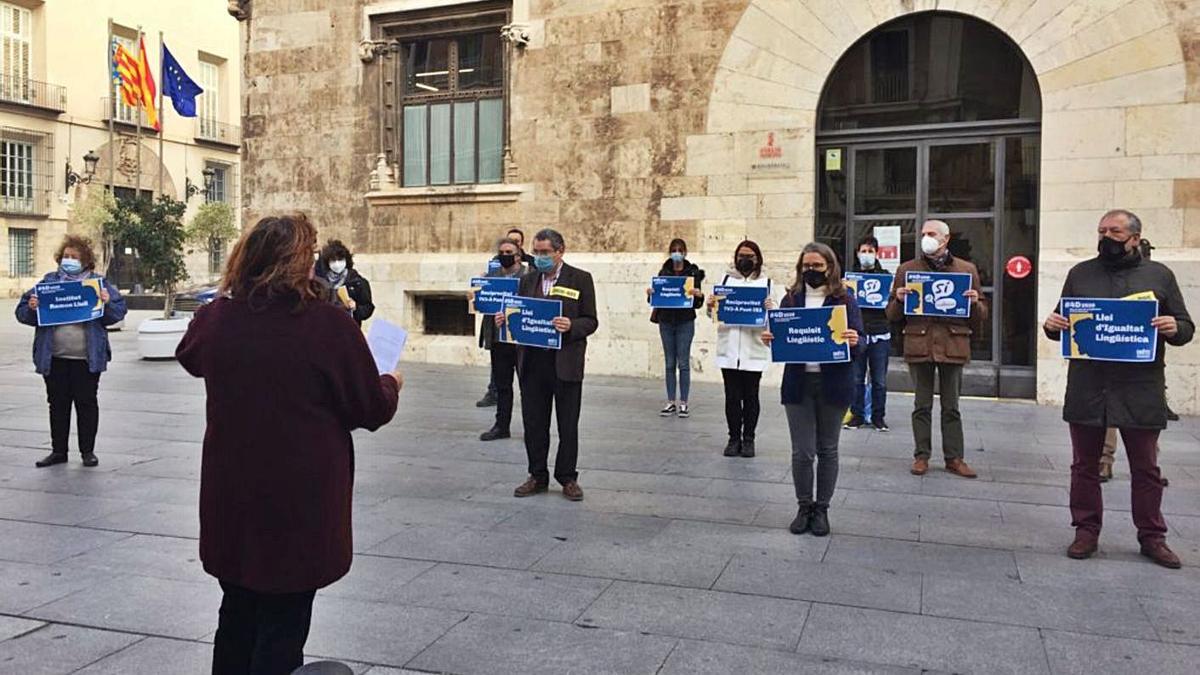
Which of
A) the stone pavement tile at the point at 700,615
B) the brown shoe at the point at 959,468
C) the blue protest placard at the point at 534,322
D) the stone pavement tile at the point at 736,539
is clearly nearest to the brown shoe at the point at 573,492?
the stone pavement tile at the point at 736,539

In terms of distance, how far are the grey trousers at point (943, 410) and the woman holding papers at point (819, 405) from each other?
1.95 metres

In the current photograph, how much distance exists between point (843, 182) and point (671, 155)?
2.40 meters

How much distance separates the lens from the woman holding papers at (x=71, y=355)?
771cm

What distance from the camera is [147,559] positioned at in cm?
529

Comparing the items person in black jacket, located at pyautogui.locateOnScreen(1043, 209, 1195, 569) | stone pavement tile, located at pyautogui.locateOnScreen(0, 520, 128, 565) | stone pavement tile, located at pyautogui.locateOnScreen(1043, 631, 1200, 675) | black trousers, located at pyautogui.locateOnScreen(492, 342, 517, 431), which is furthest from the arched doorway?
stone pavement tile, located at pyautogui.locateOnScreen(0, 520, 128, 565)

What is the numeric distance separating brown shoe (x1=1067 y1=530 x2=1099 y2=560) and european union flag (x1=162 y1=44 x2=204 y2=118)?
34851mm

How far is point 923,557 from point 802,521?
30.9 inches

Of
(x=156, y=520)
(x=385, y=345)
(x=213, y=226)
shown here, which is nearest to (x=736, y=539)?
(x=385, y=345)

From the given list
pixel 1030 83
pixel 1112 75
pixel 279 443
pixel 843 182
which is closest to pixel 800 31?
pixel 843 182

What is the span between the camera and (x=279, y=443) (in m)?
2.83

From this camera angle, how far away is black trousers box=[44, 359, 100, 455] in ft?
25.6

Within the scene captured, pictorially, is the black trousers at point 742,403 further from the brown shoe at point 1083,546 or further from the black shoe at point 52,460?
the black shoe at point 52,460

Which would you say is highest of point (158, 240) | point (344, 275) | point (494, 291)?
point (158, 240)

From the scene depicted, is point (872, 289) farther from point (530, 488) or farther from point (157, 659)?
point (157, 659)
